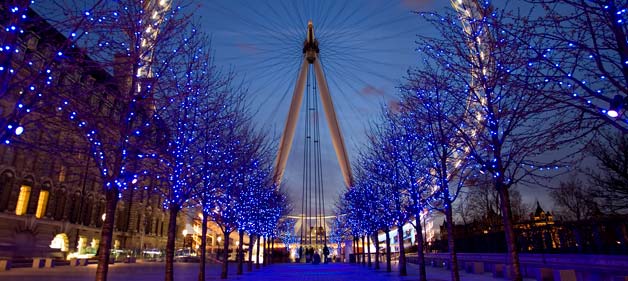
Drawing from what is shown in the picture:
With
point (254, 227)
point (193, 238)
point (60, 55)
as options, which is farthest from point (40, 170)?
point (193, 238)

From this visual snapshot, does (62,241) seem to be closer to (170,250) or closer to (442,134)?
(170,250)

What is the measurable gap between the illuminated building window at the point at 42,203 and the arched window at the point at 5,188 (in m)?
4.01

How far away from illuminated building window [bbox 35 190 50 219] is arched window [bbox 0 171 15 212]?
13.1 feet

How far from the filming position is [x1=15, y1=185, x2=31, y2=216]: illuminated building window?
3697cm

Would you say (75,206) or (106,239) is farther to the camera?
(75,206)

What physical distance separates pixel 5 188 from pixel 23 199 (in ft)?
9.53

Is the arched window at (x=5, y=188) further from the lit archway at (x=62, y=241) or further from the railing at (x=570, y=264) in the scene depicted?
the railing at (x=570, y=264)

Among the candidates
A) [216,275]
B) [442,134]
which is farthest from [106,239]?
[216,275]

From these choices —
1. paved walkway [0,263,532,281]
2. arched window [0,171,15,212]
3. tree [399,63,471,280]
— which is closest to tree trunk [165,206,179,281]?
paved walkway [0,263,532,281]

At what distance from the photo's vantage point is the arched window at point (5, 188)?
114ft

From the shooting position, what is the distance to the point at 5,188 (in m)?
34.8

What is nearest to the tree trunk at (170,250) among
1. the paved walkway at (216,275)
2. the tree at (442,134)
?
the paved walkway at (216,275)

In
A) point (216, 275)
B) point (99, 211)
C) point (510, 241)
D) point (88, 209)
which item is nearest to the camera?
point (510, 241)

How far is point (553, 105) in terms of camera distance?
8586 millimetres
